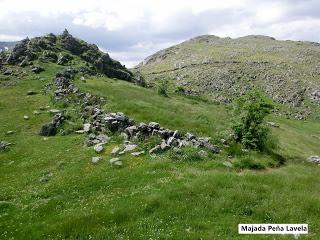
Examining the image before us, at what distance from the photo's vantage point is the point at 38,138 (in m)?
46.1

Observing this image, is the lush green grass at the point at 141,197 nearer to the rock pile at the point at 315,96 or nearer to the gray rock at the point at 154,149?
the gray rock at the point at 154,149

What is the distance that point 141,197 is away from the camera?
2756 centimetres

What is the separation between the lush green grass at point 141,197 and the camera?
2448 centimetres

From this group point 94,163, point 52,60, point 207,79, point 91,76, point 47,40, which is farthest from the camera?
point 207,79

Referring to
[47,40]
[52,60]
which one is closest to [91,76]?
[52,60]

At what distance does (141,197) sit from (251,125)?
1980 centimetres

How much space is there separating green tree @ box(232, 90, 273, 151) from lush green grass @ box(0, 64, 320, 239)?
263cm

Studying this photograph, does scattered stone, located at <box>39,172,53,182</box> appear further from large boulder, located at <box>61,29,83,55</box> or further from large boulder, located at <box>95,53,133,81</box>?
large boulder, located at <box>61,29,83,55</box>

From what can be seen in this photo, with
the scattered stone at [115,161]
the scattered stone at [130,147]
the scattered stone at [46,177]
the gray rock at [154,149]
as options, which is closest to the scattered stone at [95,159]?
the scattered stone at [115,161]

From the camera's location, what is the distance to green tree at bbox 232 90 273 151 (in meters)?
42.1

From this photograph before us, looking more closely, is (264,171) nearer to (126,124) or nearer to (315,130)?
(126,124)

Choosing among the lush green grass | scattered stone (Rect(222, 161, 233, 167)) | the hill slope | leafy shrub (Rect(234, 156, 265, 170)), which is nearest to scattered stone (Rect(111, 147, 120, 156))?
the hill slope

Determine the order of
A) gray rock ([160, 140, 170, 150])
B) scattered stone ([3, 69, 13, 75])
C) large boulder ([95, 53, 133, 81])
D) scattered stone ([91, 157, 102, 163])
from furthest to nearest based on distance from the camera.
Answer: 1. large boulder ([95, 53, 133, 81])
2. scattered stone ([3, 69, 13, 75])
3. gray rock ([160, 140, 170, 150])
4. scattered stone ([91, 157, 102, 163])

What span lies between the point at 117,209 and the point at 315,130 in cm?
9241
